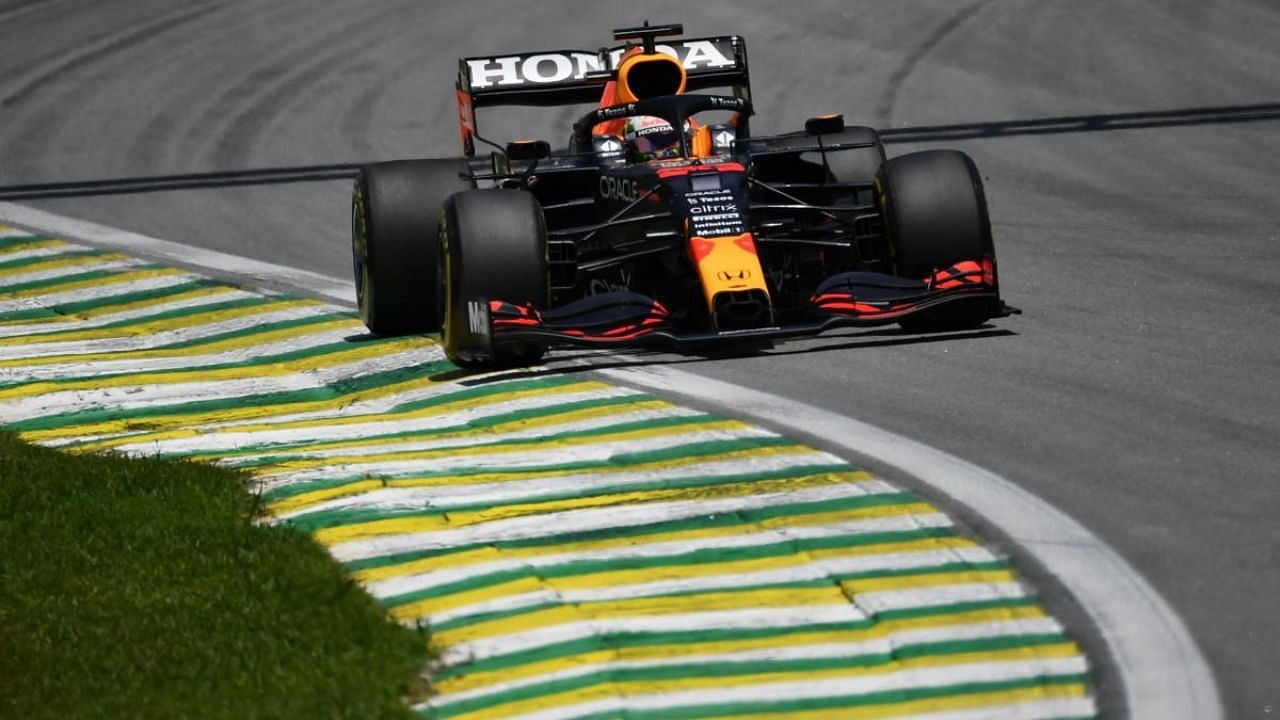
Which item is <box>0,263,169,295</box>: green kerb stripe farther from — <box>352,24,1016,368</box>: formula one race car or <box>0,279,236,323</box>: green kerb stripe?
<box>352,24,1016,368</box>: formula one race car

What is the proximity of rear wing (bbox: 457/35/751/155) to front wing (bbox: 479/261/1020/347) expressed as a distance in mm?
3164

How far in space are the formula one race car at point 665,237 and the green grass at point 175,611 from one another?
6.77 feet

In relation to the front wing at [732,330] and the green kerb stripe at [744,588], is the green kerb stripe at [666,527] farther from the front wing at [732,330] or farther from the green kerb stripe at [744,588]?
the front wing at [732,330]

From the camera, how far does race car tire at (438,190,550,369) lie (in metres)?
10.6

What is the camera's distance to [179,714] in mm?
6457

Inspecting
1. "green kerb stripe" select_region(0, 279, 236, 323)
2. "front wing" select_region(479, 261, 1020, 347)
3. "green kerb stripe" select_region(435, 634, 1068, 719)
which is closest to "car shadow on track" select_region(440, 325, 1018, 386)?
"front wing" select_region(479, 261, 1020, 347)

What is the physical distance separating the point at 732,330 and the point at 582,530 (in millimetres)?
2359

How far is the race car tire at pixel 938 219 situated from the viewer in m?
11.2

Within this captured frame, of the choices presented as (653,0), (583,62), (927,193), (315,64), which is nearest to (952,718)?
(927,193)

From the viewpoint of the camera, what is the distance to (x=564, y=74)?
45.8ft

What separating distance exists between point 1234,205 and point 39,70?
551 inches

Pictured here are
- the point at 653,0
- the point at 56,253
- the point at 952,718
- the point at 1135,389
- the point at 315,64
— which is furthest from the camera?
the point at 653,0

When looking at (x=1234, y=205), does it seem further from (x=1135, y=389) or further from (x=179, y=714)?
(x=179, y=714)

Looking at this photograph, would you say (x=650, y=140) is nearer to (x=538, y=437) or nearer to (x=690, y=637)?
(x=538, y=437)
